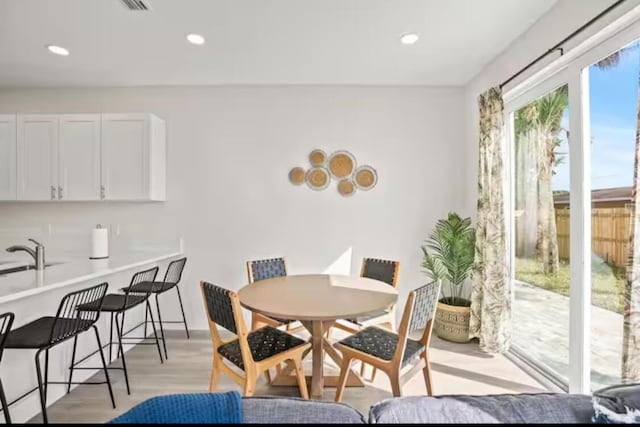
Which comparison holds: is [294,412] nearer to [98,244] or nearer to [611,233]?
[611,233]

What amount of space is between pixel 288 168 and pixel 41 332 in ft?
8.03

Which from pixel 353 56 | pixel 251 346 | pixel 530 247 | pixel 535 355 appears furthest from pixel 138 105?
pixel 535 355

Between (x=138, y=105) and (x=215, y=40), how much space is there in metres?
1.53

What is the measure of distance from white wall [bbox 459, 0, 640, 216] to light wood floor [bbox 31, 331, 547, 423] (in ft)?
5.08

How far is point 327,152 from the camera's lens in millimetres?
3479

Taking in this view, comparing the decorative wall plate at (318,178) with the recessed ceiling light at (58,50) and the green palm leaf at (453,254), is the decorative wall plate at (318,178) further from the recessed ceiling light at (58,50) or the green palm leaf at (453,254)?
the recessed ceiling light at (58,50)

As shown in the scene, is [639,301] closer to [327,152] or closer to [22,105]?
[327,152]

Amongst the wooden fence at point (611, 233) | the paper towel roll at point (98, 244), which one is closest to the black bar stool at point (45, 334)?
the paper towel roll at point (98, 244)

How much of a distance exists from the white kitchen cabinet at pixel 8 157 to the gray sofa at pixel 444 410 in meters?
3.84

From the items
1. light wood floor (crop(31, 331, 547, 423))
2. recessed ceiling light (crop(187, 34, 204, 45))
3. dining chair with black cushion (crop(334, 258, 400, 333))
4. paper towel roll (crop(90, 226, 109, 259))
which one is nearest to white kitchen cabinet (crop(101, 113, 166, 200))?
paper towel roll (crop(90, 226, 109, 259))

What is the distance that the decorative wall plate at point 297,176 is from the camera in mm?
3467

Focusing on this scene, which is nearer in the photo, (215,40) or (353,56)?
(215,40)

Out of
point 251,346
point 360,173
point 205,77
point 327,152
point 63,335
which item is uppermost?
point 205,77

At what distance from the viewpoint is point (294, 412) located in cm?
88
